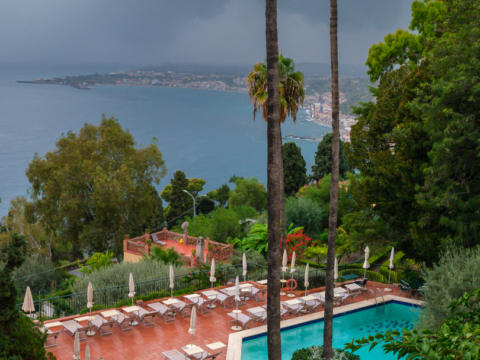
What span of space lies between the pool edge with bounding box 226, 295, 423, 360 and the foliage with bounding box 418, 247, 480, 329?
104 inches

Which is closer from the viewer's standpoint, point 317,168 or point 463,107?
point 463,107

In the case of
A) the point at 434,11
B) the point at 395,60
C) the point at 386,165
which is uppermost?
the point at 434,11

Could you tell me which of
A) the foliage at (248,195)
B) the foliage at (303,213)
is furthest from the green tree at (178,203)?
the foliage at (303,213)

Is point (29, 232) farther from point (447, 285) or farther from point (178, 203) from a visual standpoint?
point (447, 285)

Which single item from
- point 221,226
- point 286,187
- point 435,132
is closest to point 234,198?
point 286,187

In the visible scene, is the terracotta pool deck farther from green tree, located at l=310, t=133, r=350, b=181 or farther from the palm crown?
green tree, located at l=310, t=133, r=350, b=181

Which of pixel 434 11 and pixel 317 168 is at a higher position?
pixel 434 11

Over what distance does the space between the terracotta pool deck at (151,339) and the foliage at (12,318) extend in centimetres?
515

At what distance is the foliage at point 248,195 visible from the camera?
48.8m

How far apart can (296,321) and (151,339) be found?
15.4 ft

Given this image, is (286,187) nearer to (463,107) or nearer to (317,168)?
(317,168)

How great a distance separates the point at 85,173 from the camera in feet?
116

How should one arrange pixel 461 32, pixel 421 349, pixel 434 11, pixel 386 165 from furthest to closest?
pixel 434 11 < pixel 386 165 < pixel 461 32 < pixel 421 349

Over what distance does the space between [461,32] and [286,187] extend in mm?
31260
